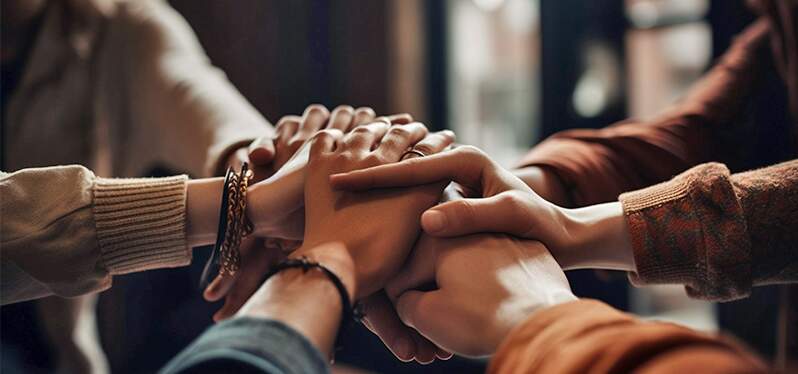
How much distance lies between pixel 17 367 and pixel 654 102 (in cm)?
209

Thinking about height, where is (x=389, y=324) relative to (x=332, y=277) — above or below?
below

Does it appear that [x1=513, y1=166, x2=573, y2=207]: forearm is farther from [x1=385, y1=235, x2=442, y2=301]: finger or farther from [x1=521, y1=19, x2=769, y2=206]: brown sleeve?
[x1=385, y1=235, x2=442, y2=301]: finger

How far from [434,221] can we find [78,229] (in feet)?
1.24

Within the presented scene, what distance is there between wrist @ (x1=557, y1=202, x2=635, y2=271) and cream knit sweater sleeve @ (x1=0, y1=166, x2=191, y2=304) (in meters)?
0.45

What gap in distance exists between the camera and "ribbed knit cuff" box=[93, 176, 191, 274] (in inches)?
28.2

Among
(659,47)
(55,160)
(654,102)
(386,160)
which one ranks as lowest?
(654,102)

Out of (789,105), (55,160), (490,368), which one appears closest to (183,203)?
(490,368)

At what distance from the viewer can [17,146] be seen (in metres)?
1.22

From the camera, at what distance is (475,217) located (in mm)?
676

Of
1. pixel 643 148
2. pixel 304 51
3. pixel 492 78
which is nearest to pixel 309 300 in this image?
pixel 643 148

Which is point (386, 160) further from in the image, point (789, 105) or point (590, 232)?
point (789, 105)

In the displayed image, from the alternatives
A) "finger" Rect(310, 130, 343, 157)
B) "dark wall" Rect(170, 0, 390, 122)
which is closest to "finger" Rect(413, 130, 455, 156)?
"finger" Rect(310, 130, 343, 157)

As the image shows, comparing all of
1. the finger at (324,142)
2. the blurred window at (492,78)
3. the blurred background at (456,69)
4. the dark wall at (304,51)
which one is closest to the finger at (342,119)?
the finger at (324,142)

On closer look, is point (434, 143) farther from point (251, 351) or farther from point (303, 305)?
point (251, 351)
